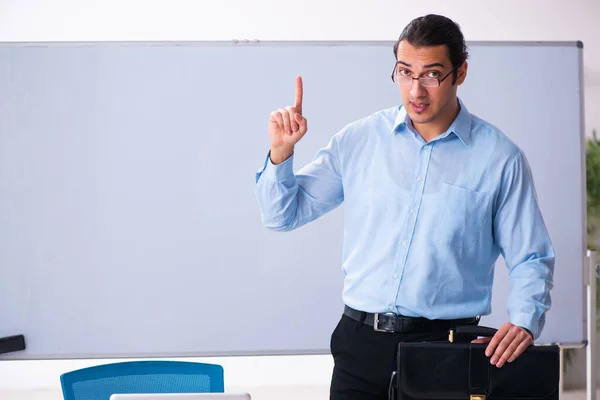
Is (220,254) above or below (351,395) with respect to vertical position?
above

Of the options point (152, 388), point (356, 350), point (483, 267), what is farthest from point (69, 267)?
point (483, 267)

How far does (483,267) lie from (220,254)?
1600mm

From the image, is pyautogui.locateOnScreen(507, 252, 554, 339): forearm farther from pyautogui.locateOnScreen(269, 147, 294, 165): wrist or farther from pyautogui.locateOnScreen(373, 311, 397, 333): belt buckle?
pyautogui.locateOnScreen(269, 147, 294, 165): wrist

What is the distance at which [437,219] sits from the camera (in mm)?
1931

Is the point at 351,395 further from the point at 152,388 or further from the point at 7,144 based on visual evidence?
the point at 7,144

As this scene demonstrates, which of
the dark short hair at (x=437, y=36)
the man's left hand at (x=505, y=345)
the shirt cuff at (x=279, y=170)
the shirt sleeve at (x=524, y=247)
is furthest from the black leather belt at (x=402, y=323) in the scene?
the dark short hair at (x=437, y=36)

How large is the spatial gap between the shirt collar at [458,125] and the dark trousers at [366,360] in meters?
0.51

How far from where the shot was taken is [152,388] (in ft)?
6.75

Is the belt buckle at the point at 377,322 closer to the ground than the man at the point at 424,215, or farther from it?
closer to the ground

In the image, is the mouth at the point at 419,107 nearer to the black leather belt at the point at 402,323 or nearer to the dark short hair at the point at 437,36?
the dark short hair at the point at 437,36

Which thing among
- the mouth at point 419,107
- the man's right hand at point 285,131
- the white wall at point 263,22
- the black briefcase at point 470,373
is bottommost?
the black briefcase at point 470,373

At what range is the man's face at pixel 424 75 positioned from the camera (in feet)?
6.09

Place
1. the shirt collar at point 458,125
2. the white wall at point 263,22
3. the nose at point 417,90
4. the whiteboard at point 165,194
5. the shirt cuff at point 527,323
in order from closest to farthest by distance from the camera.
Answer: the shirt cuff at point 527,323, the nose at point 417,90, the shirt collar at point 458,125, the whiteboard at point 165,194, the white wall at point 263,22

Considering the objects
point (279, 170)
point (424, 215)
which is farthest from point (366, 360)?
point (279, 170)
